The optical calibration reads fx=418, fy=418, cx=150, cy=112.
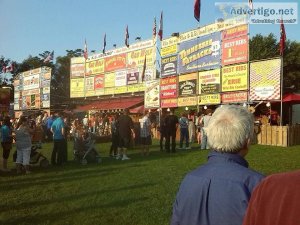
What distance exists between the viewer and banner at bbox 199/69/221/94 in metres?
25.1

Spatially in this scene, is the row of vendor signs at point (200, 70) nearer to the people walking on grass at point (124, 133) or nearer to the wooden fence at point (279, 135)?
the wooden fence at point (279, 135)

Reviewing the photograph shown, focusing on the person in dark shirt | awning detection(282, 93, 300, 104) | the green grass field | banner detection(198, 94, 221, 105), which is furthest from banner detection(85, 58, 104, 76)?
the green grass field

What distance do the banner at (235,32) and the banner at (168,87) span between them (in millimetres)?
5704

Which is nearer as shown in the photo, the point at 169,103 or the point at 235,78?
the point at 235,78

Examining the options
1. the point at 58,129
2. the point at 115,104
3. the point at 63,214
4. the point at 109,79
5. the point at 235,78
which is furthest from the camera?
the point at 115,104

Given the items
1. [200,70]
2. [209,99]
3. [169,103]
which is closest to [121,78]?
[169,103]

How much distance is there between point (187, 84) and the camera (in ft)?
90.6

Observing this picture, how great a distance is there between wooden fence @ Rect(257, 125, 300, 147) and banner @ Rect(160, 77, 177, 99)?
825 centimetres

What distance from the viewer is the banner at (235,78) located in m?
23.3

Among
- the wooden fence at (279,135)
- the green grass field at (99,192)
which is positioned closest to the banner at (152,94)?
the wooden fence at (279,135)

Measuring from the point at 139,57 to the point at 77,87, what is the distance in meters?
11.9

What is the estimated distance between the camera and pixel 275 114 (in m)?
24.8

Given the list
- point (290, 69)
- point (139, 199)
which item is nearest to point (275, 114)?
point (139, 199)

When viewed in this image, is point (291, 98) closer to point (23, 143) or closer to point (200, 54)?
point (200, 54)
